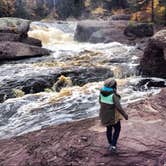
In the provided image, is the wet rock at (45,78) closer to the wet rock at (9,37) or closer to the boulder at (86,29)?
the wet rock at (9,37)

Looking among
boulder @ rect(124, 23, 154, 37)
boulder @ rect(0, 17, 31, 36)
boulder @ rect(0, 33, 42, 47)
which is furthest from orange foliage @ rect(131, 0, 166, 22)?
boulder @ rect(0, 33, 42, 47)

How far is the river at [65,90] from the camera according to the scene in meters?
11.9

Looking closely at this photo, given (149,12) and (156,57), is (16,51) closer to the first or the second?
(156,57)

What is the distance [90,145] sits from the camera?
26.6ft

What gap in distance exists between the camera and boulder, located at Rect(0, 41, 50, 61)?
22.0 m

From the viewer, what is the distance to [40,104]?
13539 millimetres

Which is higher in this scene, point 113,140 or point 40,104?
point 113,140

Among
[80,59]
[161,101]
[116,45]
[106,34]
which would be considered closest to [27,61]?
[80,59]

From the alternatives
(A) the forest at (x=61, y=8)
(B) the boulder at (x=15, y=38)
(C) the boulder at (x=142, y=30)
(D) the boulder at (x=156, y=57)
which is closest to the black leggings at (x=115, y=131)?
(D) the boulder at (x=156, y=57)

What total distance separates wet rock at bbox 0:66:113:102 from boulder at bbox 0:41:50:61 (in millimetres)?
2800

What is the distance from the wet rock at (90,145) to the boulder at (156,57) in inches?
292

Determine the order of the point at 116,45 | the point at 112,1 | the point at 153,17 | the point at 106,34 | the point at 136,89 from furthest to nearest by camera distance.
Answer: the point at 112,1, the point at 153,17, the point at 106,34, the point at 116,45, the point at 136,89

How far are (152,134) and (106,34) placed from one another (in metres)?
21.9

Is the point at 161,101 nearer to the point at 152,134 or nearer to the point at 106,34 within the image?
the point at 152,134
